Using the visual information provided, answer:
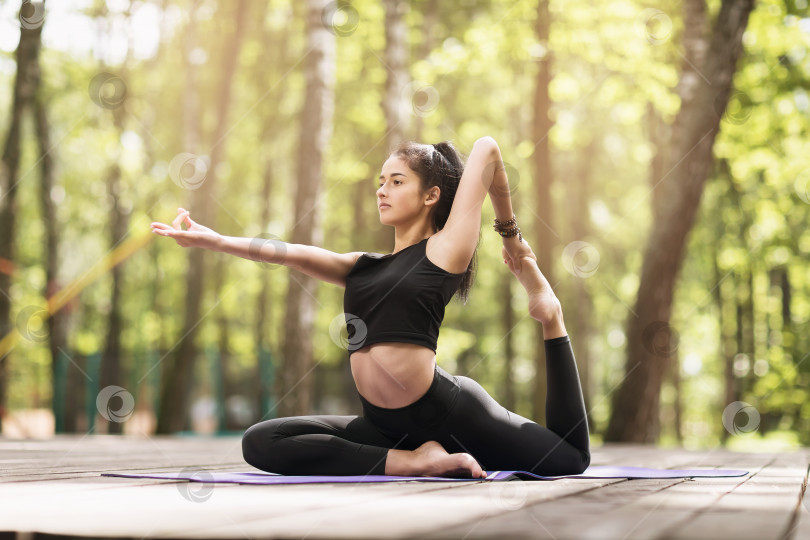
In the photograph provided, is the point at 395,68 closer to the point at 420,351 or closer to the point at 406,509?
the point at 420,351

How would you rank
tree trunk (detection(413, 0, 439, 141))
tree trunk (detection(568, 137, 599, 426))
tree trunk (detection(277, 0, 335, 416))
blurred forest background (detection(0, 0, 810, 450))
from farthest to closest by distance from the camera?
tree trunk (detection(568, 137, 599, 426))
tree trunk (detection(413, 0, 439, 141))
blurred forest background (detection(0, 0, 810, 450))
tree trunk (detection(277, 0, 335, 416))

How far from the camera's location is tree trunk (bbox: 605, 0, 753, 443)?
9289 millimetres

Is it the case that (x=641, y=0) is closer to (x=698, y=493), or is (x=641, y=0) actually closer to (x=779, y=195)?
(x=779, y=195)

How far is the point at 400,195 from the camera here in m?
3.85

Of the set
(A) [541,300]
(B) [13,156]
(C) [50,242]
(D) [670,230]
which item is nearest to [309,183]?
(D) [670,230]

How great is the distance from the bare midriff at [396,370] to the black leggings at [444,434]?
0.05 metres

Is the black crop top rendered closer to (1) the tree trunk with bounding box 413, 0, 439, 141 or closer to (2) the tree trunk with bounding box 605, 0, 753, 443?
(2) the tree trunk with bounding box 605, 0, 753, 443

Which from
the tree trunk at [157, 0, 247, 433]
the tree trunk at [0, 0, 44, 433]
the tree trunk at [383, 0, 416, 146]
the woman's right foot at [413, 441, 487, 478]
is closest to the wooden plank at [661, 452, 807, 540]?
the woman's right foot at [413, 441, 487, 478]

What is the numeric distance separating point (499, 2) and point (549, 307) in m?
13.0

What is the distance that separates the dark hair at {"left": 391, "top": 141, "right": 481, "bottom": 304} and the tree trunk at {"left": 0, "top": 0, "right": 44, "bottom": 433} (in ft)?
29.4

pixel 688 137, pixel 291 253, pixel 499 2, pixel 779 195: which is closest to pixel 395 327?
pixel 291 253

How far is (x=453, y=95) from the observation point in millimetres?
18453

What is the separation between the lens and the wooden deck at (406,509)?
199 centimetres

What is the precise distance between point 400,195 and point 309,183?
6.94 m
